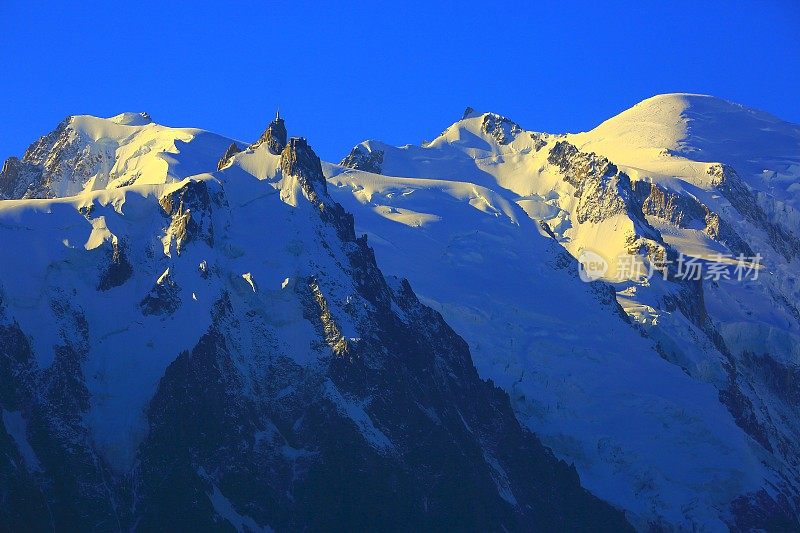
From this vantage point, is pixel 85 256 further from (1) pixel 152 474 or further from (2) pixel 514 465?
(2) pixel 514 465

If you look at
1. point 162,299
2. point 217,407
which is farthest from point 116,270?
point 217,407

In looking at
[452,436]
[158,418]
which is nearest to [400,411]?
[452,436]

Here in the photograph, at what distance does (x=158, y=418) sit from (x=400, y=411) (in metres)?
21.6

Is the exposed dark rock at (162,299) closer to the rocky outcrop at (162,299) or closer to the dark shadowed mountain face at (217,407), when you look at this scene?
the rocky outcrop at (162,299)

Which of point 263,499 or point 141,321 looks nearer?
point 263,499

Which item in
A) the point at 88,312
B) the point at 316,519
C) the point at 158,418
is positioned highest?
the point at 88,312

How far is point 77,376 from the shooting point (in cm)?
18312

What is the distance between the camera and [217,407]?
182 m

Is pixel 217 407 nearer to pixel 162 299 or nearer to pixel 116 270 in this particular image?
pixel 162 299

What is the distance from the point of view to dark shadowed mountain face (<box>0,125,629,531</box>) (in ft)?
574

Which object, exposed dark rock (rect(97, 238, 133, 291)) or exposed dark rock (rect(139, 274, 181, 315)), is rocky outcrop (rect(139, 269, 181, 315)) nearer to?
exposed dark rock (rect(139, 274, 181, 315))

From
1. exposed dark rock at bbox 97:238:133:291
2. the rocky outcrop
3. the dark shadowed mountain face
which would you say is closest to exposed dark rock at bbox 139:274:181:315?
the rocky outcrop

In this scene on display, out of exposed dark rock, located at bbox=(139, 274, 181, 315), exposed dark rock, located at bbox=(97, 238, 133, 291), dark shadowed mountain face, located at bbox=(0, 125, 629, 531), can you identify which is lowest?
dark shadowed mountain face, located at bbox=(0, 125, 629, 531)

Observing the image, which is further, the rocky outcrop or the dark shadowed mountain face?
the rocky outcrop
